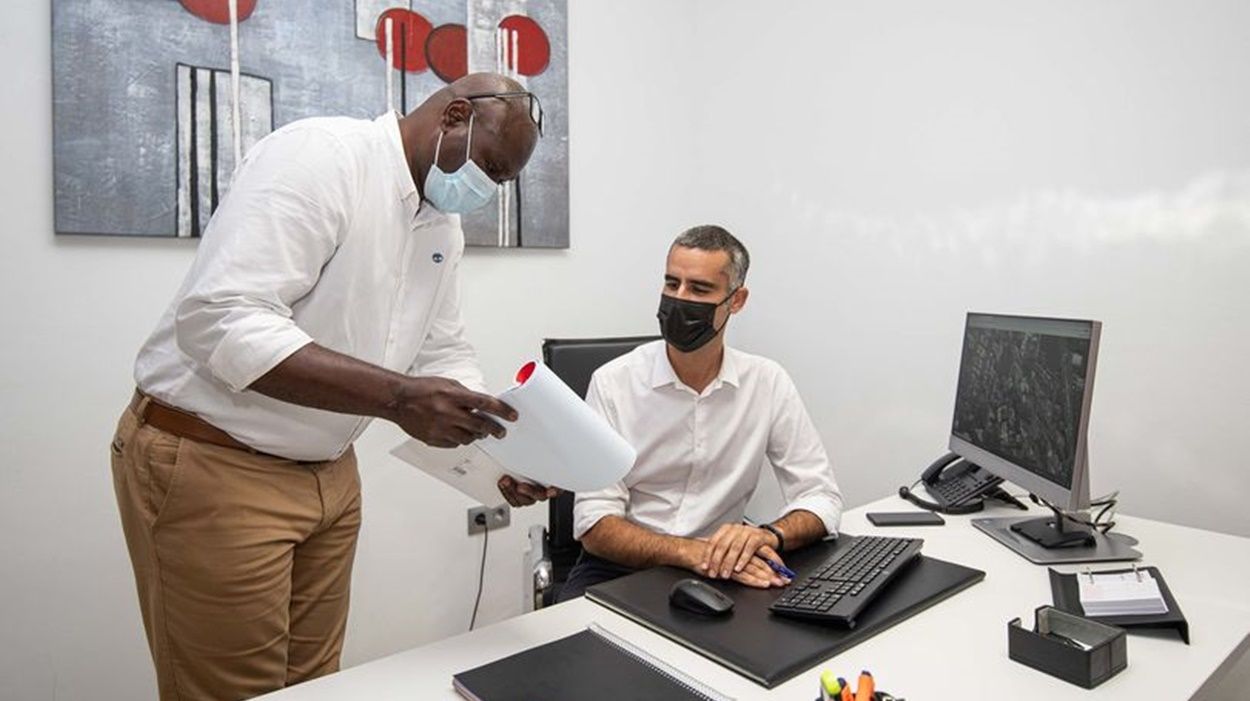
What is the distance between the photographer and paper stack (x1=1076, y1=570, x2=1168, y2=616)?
1.14 m

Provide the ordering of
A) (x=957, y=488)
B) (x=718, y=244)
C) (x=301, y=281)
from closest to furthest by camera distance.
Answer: (x=301, y=281) → (x=718, y=244) → (x=957, y=488)

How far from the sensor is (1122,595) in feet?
3.84

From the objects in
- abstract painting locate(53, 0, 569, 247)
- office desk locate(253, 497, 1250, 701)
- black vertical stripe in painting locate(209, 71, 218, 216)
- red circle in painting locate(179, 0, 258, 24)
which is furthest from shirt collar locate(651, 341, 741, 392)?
red circle in painting locate(179, 0, 258, 24)

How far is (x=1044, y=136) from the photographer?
6.77 ft

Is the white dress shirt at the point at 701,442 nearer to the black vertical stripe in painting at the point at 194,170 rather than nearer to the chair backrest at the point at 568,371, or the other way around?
the chair backrest at the point at 568,371

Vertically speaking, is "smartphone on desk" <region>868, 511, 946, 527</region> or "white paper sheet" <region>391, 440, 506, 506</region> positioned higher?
"white paper sheet" <region>391, 440, 506, 506</region>

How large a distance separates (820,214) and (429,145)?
160cm

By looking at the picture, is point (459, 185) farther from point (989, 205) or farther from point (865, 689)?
point (989, 205)

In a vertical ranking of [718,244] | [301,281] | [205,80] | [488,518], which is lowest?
[488,518]

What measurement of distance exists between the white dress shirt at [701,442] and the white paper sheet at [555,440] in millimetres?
608

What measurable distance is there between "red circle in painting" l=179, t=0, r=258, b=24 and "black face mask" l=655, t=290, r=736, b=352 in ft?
4.29

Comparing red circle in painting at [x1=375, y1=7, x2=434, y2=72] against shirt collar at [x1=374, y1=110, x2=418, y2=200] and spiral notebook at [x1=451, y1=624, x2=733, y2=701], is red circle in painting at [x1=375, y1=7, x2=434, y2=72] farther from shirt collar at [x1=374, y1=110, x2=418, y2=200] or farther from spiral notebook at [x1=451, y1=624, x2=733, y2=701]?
spiral notebook at [x1=451, y1=624, x2=733, y2=701]

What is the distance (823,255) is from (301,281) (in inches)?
73.2

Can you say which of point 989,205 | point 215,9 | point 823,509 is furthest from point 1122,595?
point 215,9
